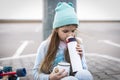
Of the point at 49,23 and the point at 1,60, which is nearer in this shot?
the point at 49,23

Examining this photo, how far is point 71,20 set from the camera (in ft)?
7.59

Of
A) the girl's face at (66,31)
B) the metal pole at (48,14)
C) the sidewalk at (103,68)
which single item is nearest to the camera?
the girl's face at (66,31)

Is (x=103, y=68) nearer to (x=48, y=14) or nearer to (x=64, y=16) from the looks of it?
(x=48, y=14)

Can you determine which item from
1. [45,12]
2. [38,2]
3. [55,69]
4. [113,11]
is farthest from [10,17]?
[55,69]

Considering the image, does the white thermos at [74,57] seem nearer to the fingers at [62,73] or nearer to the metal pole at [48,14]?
the fingers at [62,73]

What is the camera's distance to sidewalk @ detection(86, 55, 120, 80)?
3.98 m

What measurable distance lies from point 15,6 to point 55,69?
15982 mm

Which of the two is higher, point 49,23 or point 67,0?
point 67,0

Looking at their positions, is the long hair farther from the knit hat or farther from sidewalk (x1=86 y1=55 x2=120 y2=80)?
sidewalk (x1=86 y1=55 x2=120 y2=80)

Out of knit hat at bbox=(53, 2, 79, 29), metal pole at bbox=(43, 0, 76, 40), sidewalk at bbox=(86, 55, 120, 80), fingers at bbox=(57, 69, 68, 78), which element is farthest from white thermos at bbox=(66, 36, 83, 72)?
sidewalk at bbox=(86, 55, 120, 80)

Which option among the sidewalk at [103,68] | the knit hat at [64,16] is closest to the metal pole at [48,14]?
the knit hat at [64,16]

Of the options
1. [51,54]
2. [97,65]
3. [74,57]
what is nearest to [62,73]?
[74,57]

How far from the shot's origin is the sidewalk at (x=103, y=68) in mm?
3982

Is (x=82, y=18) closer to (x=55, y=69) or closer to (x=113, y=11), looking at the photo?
(x=113, y=11)
